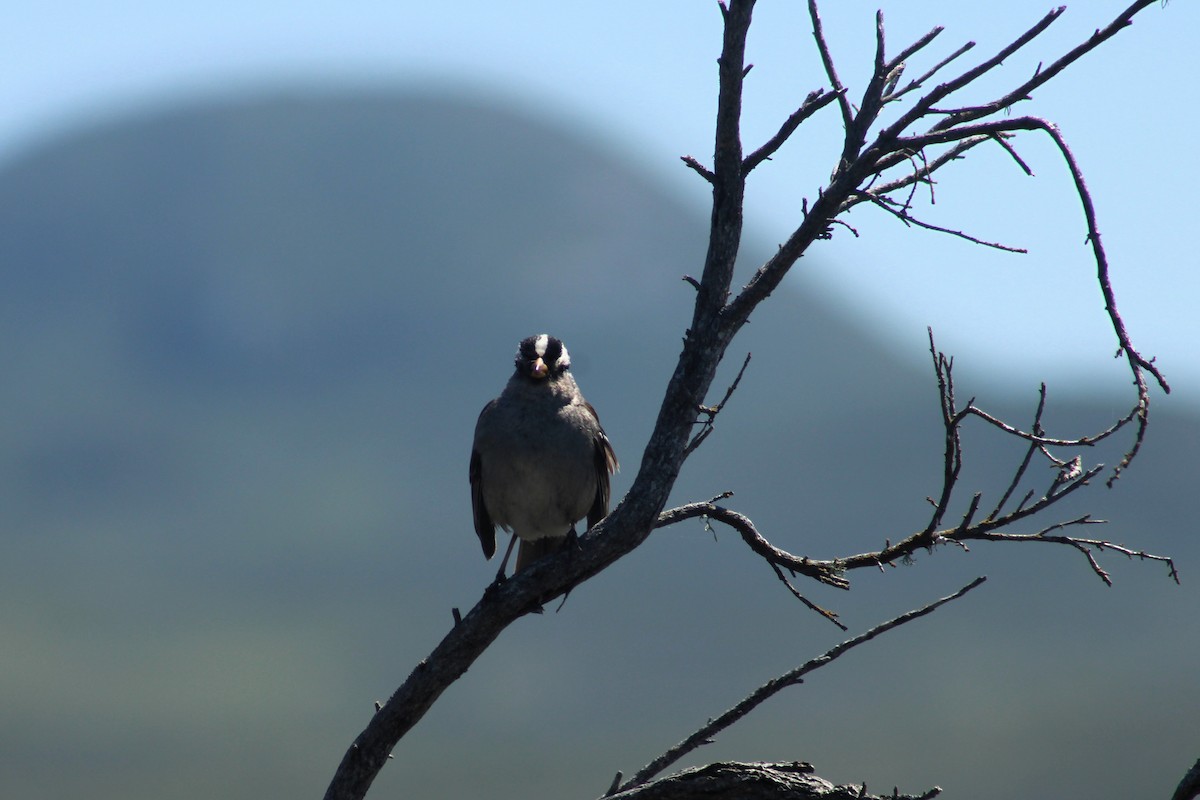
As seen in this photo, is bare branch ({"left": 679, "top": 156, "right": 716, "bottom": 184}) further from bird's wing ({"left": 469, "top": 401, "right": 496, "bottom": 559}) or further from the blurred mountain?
the blurred mountain

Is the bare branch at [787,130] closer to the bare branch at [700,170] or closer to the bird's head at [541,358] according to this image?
the bare branch at [700,170]

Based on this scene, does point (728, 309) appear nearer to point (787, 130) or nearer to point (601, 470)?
point (787, 130)

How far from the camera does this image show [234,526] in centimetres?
16625

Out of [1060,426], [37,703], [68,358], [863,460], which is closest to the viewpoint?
[37,703]

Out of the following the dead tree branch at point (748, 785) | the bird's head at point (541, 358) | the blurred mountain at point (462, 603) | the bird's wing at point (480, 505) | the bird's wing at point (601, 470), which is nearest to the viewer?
the dead tree branch at point (748, 785)

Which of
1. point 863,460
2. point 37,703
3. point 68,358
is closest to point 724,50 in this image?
point 37,703

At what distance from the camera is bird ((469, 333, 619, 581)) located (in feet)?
32.5

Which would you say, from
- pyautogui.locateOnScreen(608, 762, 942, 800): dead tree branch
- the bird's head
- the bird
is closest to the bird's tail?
the bird

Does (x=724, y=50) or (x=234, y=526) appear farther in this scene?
(x=234, y=526)

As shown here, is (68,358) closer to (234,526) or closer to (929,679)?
(234,526)

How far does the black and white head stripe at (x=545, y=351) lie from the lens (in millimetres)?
10180

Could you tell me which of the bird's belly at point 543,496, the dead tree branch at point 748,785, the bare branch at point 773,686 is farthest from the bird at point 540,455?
the dead tree branch at point 748,785

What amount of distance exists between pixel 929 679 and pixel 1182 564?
38.4 meters

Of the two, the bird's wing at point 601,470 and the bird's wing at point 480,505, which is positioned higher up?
the bird's wing at point 480,505
